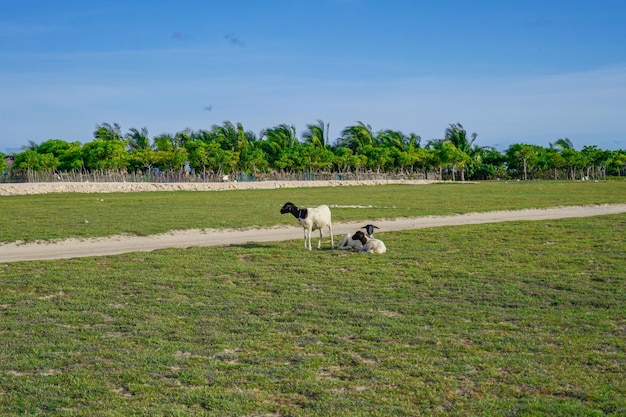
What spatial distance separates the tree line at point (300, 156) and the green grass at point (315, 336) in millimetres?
74325

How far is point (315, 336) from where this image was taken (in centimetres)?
868

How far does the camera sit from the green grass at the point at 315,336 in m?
6.46

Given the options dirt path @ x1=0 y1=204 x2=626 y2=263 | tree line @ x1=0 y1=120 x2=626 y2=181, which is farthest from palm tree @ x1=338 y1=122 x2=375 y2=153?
dirt path @ x1=0 y1=204 x2=626 y2=263

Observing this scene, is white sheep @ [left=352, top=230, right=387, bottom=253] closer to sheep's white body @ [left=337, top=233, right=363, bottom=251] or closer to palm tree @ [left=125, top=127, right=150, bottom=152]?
sheep's white body @ [left=337, top=233, right=363, bottom=251]

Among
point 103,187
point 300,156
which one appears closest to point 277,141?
point 300,156

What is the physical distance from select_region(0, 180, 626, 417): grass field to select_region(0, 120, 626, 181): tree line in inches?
2920

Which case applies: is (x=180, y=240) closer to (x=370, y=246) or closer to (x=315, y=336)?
(x=370, y=246)

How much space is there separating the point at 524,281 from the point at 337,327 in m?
4.83

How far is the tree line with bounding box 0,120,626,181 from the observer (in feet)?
285

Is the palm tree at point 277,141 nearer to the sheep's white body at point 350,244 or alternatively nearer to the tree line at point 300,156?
the tree line at point 300,156

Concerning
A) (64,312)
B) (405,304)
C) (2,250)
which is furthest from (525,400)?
(2,250)

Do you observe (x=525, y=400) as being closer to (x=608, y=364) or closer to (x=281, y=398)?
(x=608, y=364)

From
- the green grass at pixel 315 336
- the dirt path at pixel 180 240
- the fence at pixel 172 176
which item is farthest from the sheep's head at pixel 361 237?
the fence at pixel 172 176

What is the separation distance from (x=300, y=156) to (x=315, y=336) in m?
92.3
